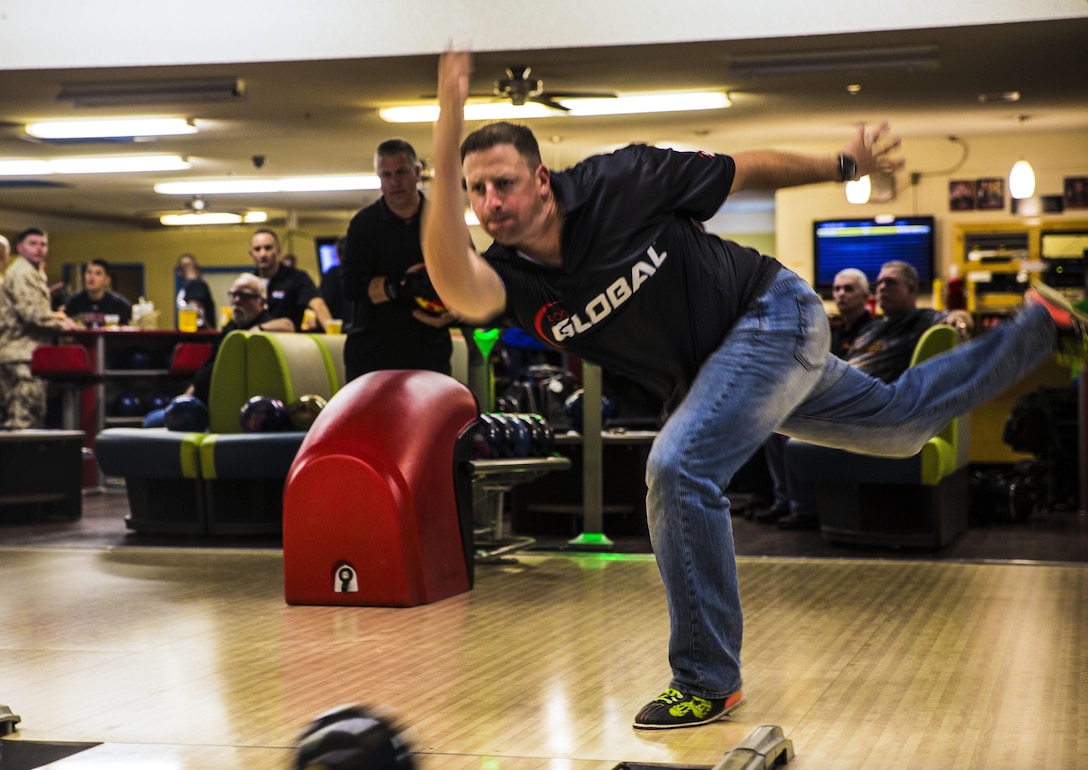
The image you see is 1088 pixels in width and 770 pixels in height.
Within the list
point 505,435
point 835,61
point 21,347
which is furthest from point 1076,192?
point 21,347

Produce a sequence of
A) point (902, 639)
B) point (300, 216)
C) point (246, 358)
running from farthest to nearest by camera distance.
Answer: point (300, 216) < point (246, 358) < point (902, 639)

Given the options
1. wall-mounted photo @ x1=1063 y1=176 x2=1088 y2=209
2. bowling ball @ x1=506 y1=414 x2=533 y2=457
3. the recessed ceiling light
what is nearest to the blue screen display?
the recessed ceiling light

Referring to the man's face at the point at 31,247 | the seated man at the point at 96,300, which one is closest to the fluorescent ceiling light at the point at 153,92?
the man's face at the point at 31,247

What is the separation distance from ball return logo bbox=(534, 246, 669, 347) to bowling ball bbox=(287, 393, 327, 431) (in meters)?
3.73

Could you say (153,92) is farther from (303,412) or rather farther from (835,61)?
(835,61)

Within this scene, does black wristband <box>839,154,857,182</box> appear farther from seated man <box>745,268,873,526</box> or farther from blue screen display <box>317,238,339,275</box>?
blue screen display <box>317,238,339,275</box>

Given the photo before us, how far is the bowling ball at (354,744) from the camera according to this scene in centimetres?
162

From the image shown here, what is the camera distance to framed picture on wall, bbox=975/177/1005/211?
11.6 m

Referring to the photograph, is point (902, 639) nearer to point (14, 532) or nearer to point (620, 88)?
point (14, 532)

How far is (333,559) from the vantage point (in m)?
4.26

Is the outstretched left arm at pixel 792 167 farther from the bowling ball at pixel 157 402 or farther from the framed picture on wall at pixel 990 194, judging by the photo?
the framed picture on wall at pixel 990 194

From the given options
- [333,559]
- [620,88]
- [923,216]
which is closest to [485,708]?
[333,559]

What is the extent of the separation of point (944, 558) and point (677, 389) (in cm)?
314

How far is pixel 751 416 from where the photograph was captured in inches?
102
